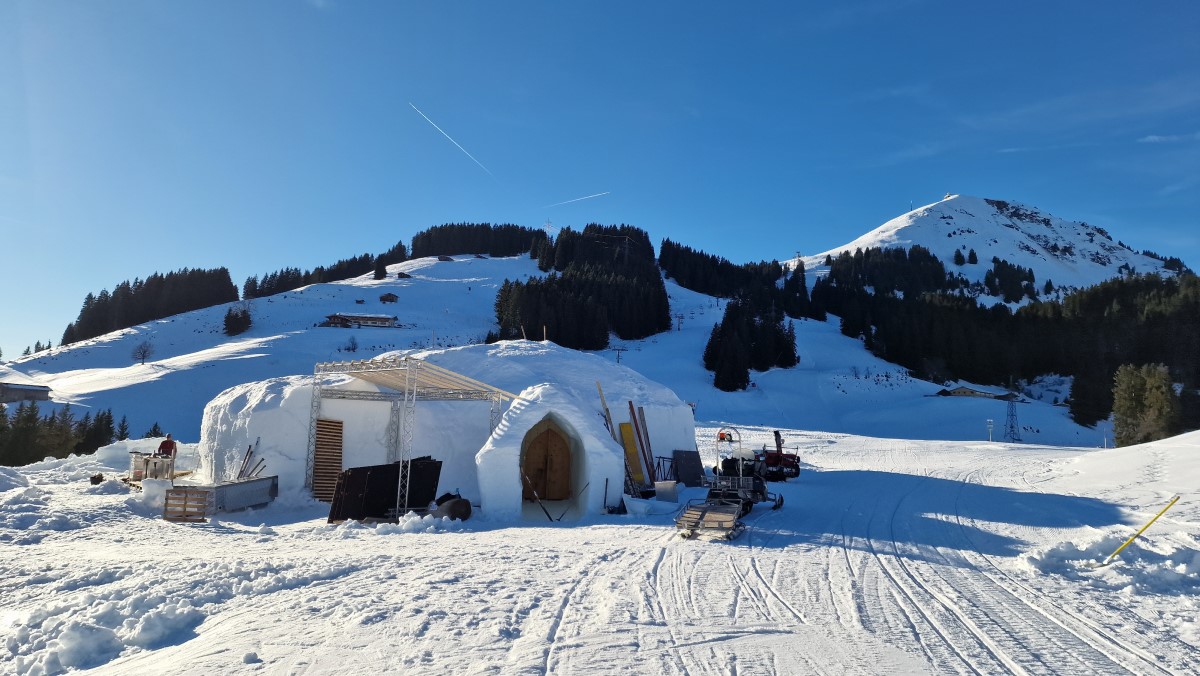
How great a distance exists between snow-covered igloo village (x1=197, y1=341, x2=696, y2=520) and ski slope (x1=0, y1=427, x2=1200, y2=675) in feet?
7.22

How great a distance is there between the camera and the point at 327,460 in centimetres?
1634

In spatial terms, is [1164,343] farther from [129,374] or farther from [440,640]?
[129,374]

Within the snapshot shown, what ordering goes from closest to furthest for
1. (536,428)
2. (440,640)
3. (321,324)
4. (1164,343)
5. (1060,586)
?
(440,640) → (1060,586) → (536,428) → (1164,343) → (321,324)

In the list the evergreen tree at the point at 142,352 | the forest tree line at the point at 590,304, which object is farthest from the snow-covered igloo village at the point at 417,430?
the evergreen tree at the point at 142,352

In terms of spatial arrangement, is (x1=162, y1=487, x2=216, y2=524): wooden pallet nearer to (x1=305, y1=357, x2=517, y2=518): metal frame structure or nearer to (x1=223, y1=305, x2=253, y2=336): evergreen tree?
(x1=305, y1=357, x2=517, y2=518): metal frame structure

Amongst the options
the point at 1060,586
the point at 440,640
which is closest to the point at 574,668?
the point at 440,640

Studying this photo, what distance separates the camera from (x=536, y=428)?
52.3 feet

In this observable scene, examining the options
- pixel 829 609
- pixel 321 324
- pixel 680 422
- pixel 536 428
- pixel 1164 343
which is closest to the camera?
pixel 829 609

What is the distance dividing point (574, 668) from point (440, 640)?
132cm

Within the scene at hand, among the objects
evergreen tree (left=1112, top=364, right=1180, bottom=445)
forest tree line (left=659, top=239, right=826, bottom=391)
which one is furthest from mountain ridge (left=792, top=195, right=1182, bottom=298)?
evergreen tree (left=1112, top=364, right=1180, bottom=445)

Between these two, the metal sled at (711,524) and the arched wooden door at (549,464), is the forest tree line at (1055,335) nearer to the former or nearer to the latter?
the arched wooden door at (549,464)

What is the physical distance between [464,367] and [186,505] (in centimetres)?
796

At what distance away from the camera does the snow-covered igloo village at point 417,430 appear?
13930mm

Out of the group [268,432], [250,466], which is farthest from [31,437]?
[268,432]
